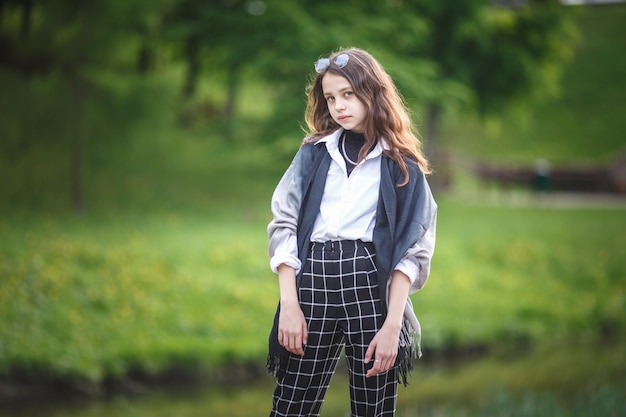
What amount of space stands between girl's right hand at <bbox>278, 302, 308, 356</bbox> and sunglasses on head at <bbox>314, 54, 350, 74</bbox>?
29.2 inches

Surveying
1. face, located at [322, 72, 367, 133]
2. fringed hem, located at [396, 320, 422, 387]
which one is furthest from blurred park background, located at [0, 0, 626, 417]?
face, located at [322, 72, 367, 133]

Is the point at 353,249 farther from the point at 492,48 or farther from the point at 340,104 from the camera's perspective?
the point at 492,48

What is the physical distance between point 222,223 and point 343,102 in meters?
9.83

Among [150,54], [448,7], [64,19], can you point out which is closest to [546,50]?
[448,7]

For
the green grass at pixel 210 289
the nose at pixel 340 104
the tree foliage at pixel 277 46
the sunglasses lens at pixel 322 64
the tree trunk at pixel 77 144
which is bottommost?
the green grass at pixel 210 289

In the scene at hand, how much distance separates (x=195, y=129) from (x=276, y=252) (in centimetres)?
1293

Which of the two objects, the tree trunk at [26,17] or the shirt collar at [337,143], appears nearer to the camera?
the shirt collar at [337,143]

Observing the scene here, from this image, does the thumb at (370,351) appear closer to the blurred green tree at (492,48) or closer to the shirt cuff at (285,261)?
the shirt cuff at (285,261)

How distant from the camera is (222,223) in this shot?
12.2 m

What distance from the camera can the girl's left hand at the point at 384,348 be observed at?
2383 mm

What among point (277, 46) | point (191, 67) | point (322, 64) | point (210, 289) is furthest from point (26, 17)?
point (322, 64)

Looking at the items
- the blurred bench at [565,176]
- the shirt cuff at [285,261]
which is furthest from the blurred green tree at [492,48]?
the shirt cuff at [285,261]

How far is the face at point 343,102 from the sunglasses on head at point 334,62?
0.03m

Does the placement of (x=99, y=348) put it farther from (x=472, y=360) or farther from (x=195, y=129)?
(x=195, y=129)
